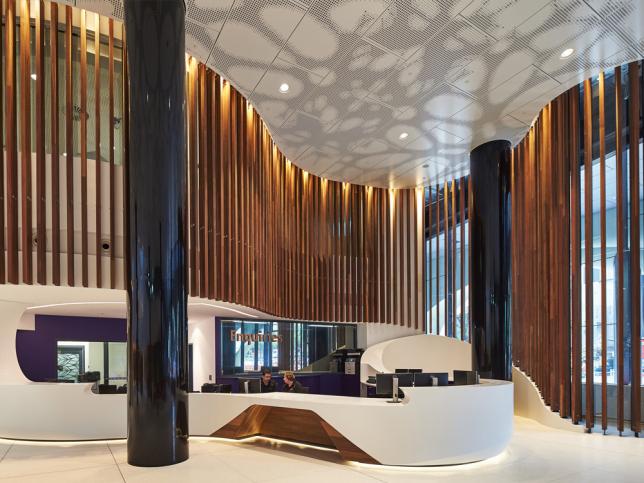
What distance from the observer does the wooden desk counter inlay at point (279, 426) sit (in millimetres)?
7113

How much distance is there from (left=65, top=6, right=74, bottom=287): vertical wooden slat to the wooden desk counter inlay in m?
2.87

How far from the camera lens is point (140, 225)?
5.66 m

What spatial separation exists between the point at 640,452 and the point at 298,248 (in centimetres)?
793

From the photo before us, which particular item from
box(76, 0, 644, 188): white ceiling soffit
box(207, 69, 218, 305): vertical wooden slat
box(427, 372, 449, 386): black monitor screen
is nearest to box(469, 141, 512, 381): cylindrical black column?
box(76, 0, 644, 188): white ceiling soffit

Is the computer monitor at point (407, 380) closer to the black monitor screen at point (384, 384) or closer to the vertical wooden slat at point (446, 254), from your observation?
the black monitor screen at point (384, 384)

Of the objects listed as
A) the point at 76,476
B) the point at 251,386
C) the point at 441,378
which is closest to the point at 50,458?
the point at 76,476

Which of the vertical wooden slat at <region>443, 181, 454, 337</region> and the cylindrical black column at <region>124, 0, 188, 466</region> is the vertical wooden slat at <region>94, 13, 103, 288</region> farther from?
the vertical wooden slat at <region>443, 181, 454, 337</region>

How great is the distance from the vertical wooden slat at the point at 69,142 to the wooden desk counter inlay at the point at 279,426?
2.87 meters

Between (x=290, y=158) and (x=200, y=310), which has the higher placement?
(x=290, y=158)

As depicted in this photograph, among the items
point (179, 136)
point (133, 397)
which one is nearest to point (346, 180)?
point (179, 136)

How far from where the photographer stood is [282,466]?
6066 mm

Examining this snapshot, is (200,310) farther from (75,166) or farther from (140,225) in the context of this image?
(140,225)

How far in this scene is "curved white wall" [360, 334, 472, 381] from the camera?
13898mm

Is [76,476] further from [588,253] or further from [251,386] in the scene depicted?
[588,253]
